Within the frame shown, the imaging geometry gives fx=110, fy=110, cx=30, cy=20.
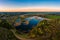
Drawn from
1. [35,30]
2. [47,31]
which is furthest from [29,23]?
[47,31]

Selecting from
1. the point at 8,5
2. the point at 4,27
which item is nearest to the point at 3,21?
the point at 4,27

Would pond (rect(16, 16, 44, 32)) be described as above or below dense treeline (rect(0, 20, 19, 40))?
above

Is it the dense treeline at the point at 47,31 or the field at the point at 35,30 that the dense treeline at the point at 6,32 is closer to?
the field at the point at 35,30

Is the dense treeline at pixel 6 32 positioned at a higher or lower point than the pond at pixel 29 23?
lower

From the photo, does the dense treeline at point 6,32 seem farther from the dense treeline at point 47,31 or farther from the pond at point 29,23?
the dense treeline at point 47,31

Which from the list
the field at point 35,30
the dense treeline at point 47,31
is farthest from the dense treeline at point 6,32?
the dense treeline at point 47,31

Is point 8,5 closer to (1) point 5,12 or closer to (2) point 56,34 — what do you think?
(1) point 5,12

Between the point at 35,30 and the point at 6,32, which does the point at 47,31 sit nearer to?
the point at 35,30

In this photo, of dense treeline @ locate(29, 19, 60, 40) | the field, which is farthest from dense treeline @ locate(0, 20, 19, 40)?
dense treeline @ locate(29, 19, 60, 40)

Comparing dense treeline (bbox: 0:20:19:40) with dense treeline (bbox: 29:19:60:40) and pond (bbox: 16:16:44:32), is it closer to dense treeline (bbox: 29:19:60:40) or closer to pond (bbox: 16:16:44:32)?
pond (bbox: 16:16:44:32)

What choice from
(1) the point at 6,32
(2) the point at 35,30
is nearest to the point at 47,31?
(2) the point at 35,30

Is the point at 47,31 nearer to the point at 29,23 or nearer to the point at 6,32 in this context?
the point at 29,23
